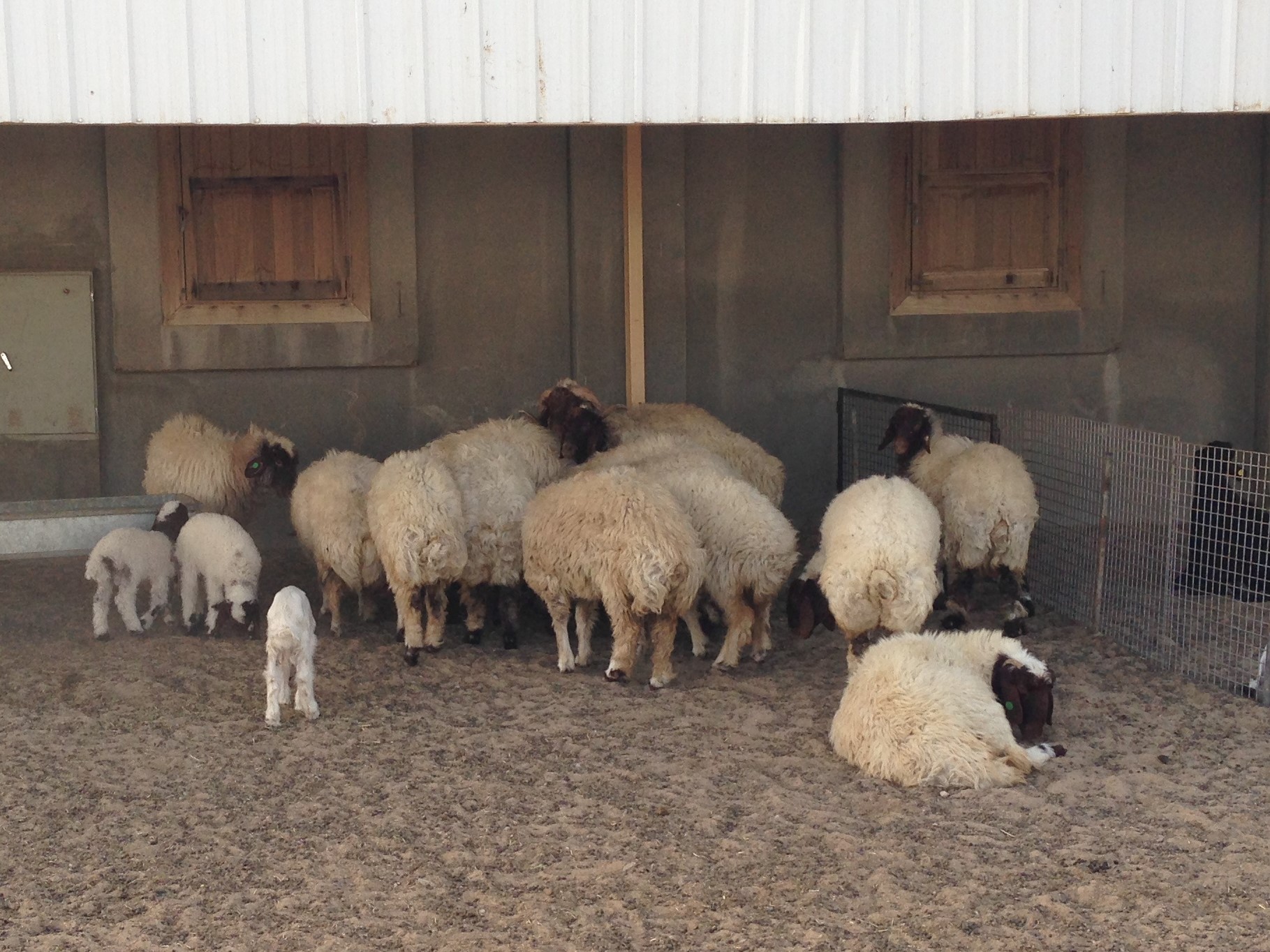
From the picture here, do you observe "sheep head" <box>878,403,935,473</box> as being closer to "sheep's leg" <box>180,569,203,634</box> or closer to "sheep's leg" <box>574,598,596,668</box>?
"sheep's leg" <box>574,598,596,668</box>

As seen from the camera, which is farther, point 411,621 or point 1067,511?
point 1067,511

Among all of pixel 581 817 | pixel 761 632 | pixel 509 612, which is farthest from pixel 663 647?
pixel 581 817

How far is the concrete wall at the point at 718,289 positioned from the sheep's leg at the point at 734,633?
338 cm

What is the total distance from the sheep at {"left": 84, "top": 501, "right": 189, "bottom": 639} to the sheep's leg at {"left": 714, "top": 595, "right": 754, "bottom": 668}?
3.12m

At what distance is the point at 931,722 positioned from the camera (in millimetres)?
5828

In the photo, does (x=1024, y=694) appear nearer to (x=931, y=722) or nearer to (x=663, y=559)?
(x=931, y=722)

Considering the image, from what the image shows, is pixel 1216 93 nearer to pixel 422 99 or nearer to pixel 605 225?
pixel 422 99

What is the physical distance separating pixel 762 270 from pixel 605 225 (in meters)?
1.20

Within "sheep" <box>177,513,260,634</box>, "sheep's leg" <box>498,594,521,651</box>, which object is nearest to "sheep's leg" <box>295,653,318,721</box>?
"sheep" <box>177,513,260,634</box>

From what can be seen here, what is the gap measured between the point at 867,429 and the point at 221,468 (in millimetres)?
4437

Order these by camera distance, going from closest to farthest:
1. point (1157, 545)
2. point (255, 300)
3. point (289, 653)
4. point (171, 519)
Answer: point (289, 653) < point (1157, 545) < point (171, 519) < point (255, 300)

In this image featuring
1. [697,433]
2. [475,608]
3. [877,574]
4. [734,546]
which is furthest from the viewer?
[697,433]

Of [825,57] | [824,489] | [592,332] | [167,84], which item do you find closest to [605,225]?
[592,332]

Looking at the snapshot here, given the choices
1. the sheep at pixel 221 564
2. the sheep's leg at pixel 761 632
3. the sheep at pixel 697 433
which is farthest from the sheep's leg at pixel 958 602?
the sheep at pixel 221 564
